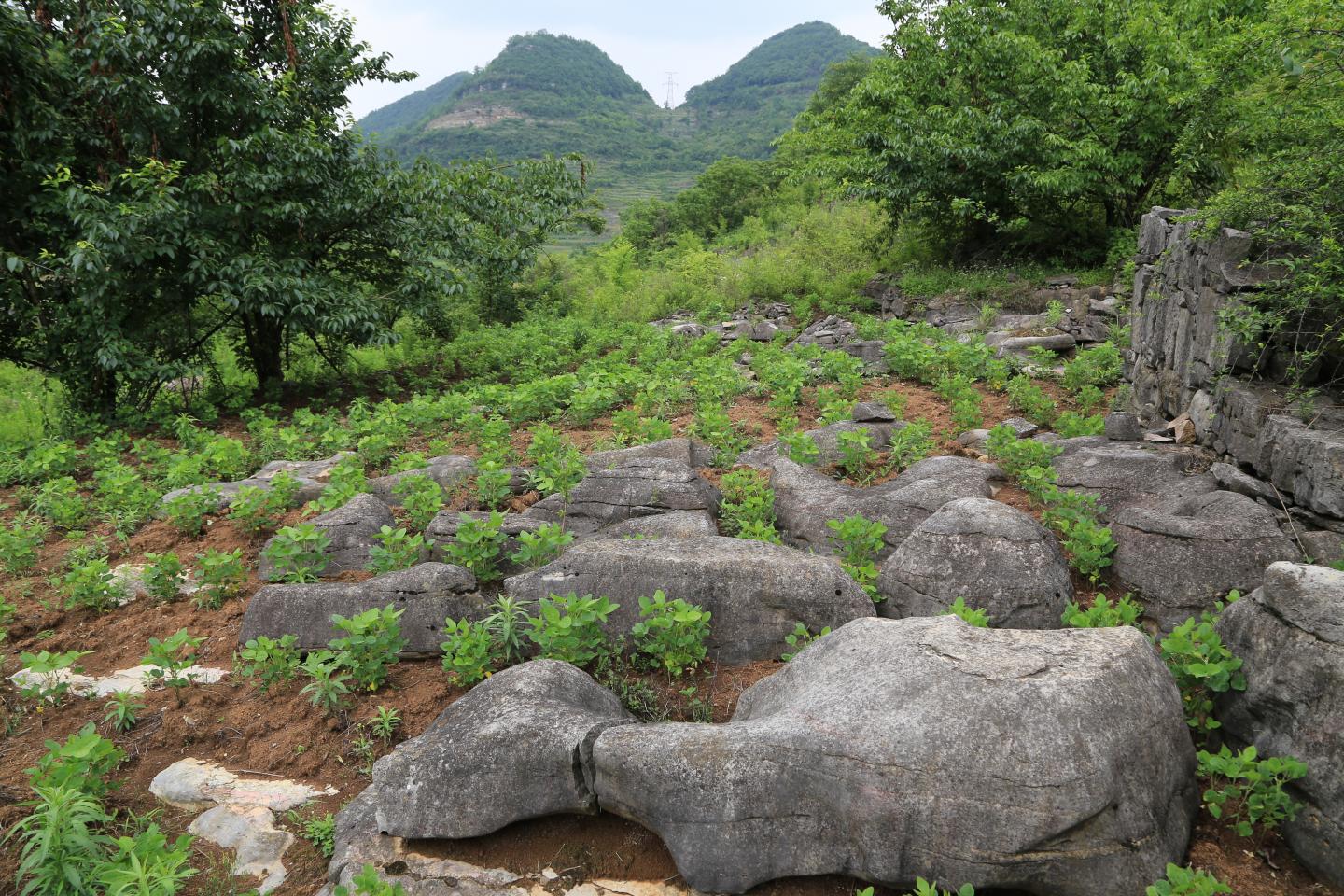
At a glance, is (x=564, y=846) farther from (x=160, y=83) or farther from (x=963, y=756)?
(x=160, y=83)

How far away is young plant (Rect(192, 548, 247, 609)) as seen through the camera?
17.0 feet

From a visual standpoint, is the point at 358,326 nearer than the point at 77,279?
No

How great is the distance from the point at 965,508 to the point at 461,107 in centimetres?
11846

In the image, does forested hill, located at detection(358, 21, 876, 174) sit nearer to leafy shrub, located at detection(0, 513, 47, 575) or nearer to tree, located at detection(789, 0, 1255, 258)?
tree, located at detection(789, 0, 1255, 258)

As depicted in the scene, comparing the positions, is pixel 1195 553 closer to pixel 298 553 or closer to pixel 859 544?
pixel 859 544

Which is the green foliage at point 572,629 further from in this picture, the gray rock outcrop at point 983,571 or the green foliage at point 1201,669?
the green foliage at point 1201,669

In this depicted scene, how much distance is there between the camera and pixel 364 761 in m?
3.58

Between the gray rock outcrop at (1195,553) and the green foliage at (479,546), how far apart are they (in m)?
4.00

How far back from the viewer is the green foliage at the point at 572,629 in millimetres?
3797

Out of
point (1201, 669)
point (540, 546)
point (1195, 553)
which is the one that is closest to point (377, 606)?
point (540, 546)

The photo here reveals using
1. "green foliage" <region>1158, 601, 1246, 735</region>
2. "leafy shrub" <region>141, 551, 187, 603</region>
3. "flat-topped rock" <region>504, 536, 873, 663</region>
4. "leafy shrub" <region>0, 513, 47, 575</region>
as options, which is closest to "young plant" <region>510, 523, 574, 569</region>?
"flat-topped rock" <region>504, 536, 873, 663</region>

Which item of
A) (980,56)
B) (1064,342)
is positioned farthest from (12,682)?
(980,56)

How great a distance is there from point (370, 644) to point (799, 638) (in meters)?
2.26


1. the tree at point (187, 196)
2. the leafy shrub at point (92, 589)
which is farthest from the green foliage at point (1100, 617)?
the tree at point (187, 196)
